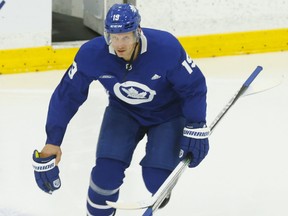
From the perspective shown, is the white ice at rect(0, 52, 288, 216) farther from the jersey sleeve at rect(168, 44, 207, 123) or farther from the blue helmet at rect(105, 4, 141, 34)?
the blue helmet at rect(105, 4, 141, 34)

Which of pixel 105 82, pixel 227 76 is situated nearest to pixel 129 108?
pixel 105 82

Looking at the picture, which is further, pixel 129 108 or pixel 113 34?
pixel 129 108

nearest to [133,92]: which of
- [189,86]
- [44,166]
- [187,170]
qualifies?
[189,86]

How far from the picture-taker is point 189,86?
121 inches

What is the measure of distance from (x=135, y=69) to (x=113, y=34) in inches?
8.9

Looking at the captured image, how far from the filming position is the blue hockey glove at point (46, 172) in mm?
3088

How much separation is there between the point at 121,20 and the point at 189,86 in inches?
16.3

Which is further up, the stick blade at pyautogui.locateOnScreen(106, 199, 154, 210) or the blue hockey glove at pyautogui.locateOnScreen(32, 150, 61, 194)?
the stick blade at pyautogui.locateOnScreen(106, 199, 154, 210)

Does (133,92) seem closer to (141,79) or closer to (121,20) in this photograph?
(141,79)

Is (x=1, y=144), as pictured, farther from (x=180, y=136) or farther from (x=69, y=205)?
(x=180, y=136)

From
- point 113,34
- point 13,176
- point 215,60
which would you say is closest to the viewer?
point 113,34

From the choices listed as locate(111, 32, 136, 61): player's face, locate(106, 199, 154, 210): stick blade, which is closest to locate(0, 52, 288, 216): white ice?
locate(106, 199, 154, 210): stick blade

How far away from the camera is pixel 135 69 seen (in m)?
3.05

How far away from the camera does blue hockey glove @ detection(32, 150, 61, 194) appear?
3.09 meters
